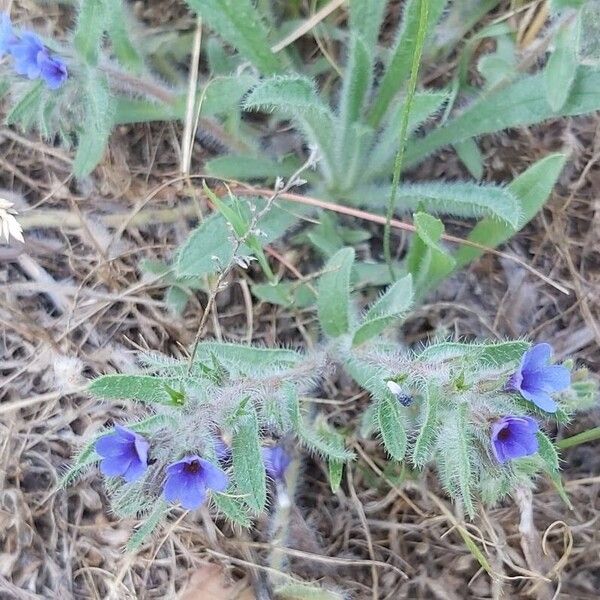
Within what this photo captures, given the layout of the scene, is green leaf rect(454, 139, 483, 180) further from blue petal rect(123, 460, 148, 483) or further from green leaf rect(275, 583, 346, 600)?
blue petal rect(123, 460, 148, 483)

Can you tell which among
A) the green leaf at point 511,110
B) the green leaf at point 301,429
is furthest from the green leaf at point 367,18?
the green leaf at point 301,429

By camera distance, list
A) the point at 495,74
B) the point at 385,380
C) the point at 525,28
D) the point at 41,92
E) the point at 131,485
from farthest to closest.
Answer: the point at 525,28
the point at 495,74
the point at 41,92
the point at 385,380
the point at 131,485

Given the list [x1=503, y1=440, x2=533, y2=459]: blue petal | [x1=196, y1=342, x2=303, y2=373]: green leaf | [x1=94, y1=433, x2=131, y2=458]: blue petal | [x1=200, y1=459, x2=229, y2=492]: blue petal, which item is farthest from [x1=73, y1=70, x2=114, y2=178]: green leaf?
[x1=503, y1=440, x2=533, y2=459]: blue petal

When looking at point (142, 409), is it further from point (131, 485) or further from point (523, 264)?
point (523, 264)

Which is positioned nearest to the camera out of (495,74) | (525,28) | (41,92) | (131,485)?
(131,485)

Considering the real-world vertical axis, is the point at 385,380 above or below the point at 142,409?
above

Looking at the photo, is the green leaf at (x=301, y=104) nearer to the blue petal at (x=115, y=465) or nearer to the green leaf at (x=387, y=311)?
the green leaf at (x=387, y=311)

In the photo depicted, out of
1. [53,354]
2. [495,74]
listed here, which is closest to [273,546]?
[53,354]

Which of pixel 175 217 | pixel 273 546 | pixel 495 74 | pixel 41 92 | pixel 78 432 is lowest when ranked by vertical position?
pixel 273 546
